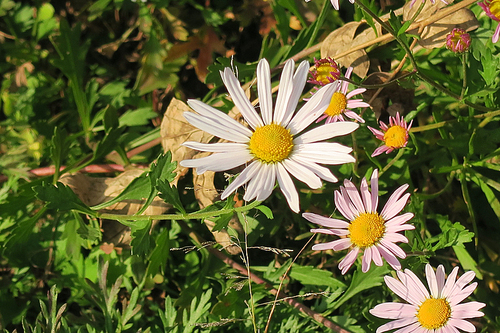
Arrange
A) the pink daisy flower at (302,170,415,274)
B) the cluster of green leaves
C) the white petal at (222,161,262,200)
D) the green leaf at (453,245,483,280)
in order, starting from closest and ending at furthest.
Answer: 1. the white petal at (222,161,262,200)
2. the pink daisy flower at (302,170,415,274)
3. the cluster of green leaves
4. the green leaf at (453,245,483,280)

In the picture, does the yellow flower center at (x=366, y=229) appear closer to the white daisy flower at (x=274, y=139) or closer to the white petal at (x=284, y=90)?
the white daisy flower at (x=274, y=139)

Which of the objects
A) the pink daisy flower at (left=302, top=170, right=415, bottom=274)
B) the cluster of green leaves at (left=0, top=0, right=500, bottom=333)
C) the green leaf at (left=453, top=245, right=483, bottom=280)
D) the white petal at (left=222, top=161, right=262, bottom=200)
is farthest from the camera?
the green leaf at (left=453, top=245, right=483, bottom=280)

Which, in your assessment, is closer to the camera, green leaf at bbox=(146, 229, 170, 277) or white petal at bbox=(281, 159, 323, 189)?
white petal at bbox=(281, 159, 323, 189)

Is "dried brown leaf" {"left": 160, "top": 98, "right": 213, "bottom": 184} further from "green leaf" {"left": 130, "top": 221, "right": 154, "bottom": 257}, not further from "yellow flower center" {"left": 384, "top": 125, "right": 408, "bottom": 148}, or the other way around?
"yellow flower center" {"left": 384, "top": 125, "right": 408, "bottom": 148}

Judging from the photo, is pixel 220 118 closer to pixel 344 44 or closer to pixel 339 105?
pixel 339 105

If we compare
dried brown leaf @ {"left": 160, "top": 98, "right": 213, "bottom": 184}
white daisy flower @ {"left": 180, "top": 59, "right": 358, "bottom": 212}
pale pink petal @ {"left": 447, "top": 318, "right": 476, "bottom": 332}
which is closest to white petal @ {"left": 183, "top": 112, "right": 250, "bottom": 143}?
white daisy flower @ {"left": 180, "top": 59, "right": 358, "bottom": 212}

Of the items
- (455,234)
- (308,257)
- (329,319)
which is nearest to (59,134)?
(308,257)

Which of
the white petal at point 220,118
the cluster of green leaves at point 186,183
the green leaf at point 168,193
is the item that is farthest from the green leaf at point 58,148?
the white petal at point 220,118
